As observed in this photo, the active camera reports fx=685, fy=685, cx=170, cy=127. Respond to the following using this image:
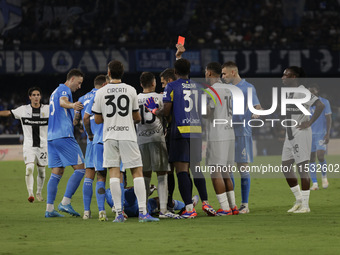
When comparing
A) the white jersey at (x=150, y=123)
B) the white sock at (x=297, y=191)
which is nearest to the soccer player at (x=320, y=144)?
the white sock at (x=297, y=191)

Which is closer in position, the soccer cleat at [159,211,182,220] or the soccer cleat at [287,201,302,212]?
the soccer cleat at [159,211,182,220]

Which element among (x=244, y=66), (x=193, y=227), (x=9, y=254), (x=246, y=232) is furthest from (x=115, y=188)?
(x=244, y=66)

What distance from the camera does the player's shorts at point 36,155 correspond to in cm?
1362

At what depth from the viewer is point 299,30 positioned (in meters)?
37.4

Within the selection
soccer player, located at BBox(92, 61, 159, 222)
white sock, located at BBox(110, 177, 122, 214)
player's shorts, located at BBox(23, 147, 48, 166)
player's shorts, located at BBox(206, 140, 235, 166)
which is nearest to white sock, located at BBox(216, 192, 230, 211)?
player's shorts, located at BBox(206, 140, 235, 166)

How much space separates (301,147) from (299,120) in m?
0.42

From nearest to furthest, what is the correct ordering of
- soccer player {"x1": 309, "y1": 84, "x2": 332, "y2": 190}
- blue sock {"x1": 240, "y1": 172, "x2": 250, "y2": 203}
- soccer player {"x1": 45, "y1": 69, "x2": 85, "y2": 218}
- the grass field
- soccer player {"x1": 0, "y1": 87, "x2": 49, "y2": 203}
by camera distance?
the grass field
soccer player {"x1": 45, "y1": 69, "x2": 85, "y2": 218}
blue sock {"x1": 240, "y1": 172, "x2": 250, "y2": 203}
soccer player {"x1": 0, "y1": 87, "x2": 49, "y2": 203}
soccer player {"x1": 309, "y1": 84, "x2": 332, "y2": 190}

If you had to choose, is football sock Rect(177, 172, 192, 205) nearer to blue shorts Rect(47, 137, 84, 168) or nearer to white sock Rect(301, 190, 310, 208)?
blue shorts Rect(47, 137, 84, 168)

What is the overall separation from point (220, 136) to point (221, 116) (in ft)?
1.00

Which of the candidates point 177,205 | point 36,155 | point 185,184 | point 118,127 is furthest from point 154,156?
point 36,155

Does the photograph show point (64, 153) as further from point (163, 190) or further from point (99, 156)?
point (163, 190)

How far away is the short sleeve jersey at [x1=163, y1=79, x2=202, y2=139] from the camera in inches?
379

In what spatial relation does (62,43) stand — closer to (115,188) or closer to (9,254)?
(115,188)

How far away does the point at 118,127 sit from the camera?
358 inches
